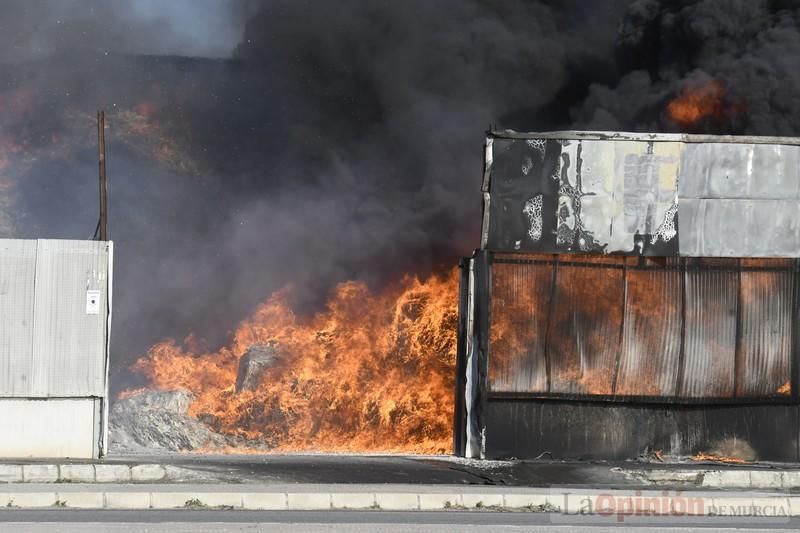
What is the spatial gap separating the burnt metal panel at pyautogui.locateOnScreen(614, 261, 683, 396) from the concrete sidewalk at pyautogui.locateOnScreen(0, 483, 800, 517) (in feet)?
8.55

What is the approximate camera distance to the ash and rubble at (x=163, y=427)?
1784 centimetres

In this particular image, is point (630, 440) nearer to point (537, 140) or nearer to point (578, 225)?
point (578, 225)

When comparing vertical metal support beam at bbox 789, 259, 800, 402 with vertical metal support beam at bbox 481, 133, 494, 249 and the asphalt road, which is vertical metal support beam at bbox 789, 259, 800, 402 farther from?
the asphalt road

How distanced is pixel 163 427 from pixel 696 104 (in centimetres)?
1495

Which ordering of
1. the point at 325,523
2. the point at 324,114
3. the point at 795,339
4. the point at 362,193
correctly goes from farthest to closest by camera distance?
the point at 324,114 → the point at 362,193 → the point at 795,339 → the point at 325,523

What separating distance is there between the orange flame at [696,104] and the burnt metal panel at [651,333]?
12.6 m

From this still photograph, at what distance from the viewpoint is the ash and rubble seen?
17844mm

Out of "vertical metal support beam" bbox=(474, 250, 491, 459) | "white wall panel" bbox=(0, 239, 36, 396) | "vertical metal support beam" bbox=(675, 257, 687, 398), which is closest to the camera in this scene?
"white wall panel" bbox=(0, 239, 36, 396)

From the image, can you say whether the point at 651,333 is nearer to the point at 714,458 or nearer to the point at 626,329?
the point at 626,329

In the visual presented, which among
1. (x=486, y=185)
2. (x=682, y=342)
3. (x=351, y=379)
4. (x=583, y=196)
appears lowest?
(x=351, y=379)

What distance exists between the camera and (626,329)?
14578 millimetres

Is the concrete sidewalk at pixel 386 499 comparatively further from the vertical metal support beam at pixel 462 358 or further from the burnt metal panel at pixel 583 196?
the burnt metal panel at pixel 583 196

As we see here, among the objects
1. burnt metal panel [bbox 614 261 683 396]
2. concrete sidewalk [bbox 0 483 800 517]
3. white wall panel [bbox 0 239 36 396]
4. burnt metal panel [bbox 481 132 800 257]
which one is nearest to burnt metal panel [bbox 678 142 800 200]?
burnt metal panel [bbox 481 132 800 257]

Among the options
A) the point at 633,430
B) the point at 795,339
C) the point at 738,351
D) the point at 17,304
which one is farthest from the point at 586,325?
the point at 17,304
